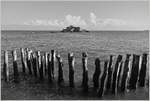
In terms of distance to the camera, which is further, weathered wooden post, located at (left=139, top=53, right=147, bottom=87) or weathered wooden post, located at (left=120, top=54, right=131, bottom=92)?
weathered wooden post, located at (left=139, top=53, right=147, bottom=87)

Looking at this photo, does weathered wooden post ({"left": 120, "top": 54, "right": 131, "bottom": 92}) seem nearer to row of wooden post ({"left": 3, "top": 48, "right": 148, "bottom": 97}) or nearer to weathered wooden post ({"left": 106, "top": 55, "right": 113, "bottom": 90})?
row of wooden post ({"left": 3, "top": 48, "right": 148, "bottom": 97})

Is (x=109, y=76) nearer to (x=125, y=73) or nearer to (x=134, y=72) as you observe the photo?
(x=125, y=73)

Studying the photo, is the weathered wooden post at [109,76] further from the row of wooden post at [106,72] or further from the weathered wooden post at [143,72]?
the weathered wooden post at [143,72]

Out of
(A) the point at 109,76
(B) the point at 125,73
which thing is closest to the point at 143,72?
(B) the point at 125,73

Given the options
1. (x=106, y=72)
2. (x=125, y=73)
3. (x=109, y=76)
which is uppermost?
(x=106, y=72)

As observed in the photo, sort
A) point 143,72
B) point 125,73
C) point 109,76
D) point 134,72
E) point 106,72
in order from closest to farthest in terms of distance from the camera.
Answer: point 106,72
point 109,76
point 125,73
point 134,72
point 143,72

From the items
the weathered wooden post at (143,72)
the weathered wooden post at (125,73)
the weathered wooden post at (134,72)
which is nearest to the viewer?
the weathered wooden post at (125,73)

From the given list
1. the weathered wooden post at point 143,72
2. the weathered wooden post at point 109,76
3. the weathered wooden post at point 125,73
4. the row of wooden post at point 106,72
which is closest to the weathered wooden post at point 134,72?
the row of wooden post at point 106,72

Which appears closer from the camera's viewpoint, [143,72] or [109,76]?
[109,76]

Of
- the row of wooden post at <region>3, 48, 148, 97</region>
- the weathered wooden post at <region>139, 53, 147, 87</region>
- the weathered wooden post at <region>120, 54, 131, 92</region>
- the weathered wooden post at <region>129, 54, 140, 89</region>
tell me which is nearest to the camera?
the row of wooden post at <region>3, 48, 148, 97</region>

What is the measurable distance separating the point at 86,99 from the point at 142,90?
2874mm

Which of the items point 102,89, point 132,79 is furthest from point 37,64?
point 132,79

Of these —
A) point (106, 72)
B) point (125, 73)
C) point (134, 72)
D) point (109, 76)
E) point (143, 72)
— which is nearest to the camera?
point (106, 72)

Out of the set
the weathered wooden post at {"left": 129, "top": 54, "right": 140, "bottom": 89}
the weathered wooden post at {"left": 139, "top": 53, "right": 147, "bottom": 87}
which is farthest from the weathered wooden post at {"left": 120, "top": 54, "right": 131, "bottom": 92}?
the weathered wooden post at {"left": 139, "top": 53, "right": 147, "bottom": 87}
